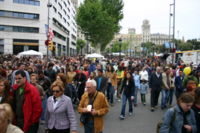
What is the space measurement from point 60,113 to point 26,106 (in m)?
0.59

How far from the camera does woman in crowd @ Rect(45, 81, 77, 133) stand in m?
3.81

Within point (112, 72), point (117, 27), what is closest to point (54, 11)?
point (117, 27)

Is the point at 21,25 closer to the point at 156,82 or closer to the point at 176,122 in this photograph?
the point at 156,82

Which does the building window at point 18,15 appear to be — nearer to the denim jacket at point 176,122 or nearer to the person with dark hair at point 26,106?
Answer: the person with dark hair at point 26,106

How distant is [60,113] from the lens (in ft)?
12.5

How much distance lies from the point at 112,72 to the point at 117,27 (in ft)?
126

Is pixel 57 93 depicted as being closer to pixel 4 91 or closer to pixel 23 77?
pixel 23 77

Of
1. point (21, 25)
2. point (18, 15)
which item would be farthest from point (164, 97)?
point (18, 15)

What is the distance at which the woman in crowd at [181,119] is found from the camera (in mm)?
3355

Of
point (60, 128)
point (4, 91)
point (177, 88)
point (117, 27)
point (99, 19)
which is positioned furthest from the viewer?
point (117, 27)

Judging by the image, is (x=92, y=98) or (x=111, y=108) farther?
(x=111, y=108)

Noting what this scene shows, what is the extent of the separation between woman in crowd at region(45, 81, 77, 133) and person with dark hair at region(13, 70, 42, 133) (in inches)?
10.6

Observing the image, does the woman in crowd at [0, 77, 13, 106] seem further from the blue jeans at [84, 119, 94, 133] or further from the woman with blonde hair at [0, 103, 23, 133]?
the woman with blonde hair at [0, 103, 23, 133]

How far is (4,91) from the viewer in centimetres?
429
